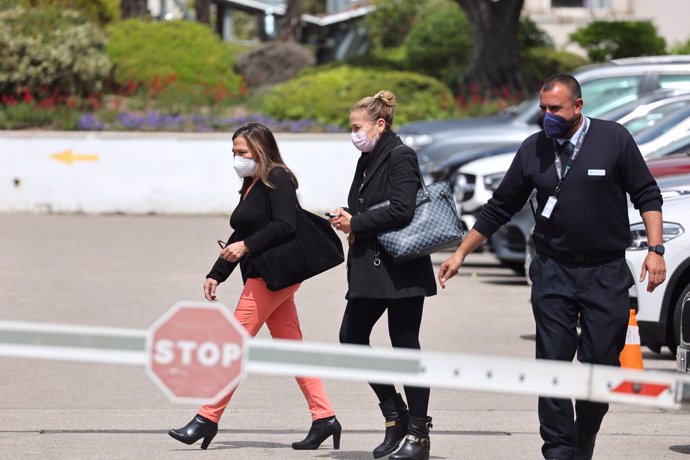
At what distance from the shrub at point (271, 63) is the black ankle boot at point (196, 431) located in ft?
74.9

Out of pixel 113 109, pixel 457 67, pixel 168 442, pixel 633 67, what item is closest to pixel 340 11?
pixel 457 67

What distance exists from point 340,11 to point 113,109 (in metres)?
Answer: 40.1

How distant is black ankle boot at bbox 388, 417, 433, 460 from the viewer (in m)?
6.69

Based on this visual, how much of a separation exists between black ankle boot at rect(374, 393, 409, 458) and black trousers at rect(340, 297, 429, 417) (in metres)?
0.04

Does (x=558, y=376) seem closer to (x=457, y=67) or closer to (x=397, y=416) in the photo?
(x=397, y=416)

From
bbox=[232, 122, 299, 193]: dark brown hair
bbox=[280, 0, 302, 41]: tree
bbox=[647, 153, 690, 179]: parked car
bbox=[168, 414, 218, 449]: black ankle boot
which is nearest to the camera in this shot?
bbox=[168, 414, 218, 449]: black ankle boot

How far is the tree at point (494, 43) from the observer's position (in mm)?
26266

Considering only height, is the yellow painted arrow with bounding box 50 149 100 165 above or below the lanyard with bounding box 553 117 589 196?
below

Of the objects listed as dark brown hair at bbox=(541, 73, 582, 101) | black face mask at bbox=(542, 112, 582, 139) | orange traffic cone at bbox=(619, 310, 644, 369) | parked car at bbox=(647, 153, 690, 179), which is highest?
dark brown hair at bbox=(541, 73, 582, 101)

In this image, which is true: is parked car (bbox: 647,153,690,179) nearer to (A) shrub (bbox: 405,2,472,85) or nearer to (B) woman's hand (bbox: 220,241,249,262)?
(B) woman's hand (bbox: 220,241,249,262)

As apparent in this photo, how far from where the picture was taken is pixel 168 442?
24.0ft

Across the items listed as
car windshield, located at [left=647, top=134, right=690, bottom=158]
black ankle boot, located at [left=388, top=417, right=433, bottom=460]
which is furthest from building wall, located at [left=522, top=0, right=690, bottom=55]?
black ankle boot, located at [left=388, top=417, right=433, bottom=460]

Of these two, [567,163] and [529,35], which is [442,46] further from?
[567,163]

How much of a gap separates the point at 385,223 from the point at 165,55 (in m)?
20.1
